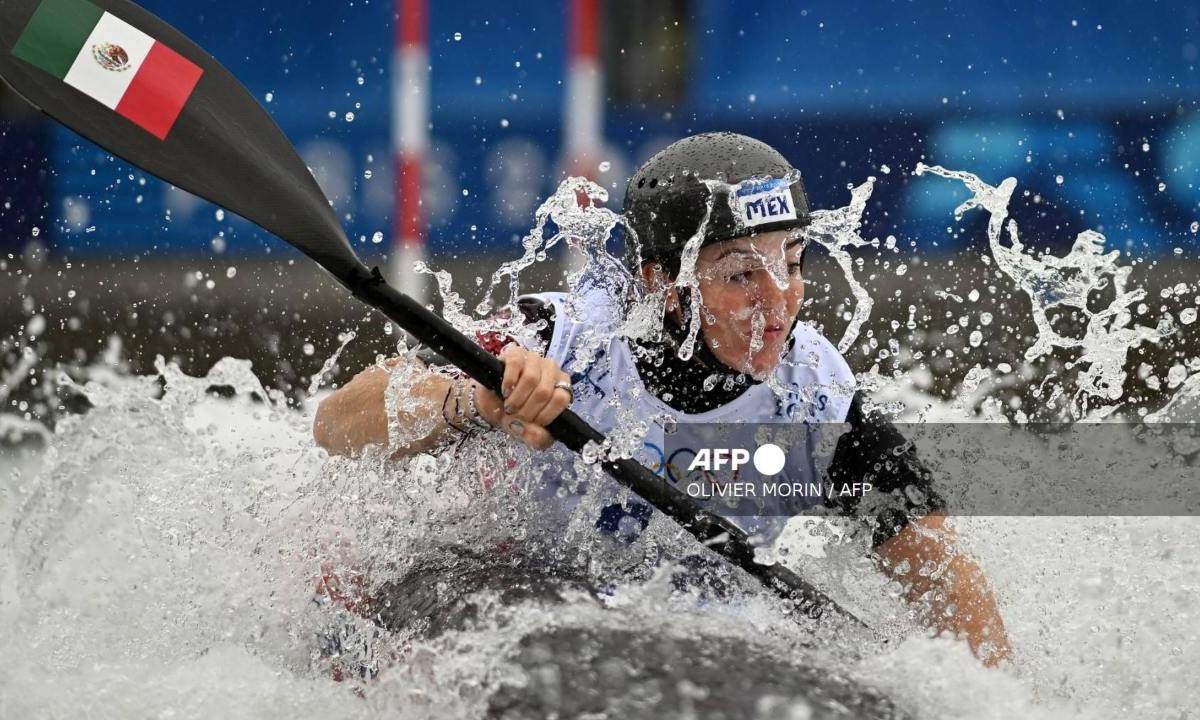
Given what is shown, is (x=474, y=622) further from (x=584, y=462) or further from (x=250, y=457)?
(x=250, y=457)

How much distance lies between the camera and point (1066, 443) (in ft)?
11.7

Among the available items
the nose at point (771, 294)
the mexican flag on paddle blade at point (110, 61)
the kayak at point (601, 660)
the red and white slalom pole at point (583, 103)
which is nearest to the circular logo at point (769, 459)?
the nose at point (771, 294)

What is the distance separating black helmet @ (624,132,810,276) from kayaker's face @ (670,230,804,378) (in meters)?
0.03

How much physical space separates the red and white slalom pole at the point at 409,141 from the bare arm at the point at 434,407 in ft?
12.6

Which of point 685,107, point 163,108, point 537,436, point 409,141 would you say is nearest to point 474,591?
point 537,436

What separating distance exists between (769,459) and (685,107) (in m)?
4.29

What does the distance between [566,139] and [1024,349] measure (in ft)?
7.53

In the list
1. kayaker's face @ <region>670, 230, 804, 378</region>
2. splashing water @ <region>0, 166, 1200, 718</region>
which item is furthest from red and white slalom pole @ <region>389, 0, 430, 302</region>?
kayaker's face @ <region>670, 230, 804, 378</region>

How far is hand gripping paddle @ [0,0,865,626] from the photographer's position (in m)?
2.69

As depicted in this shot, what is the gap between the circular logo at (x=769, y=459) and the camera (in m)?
2.86

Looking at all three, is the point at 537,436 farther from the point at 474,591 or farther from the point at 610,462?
the point at 474,591

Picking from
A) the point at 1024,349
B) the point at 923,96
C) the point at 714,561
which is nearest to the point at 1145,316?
the point at 1024,349

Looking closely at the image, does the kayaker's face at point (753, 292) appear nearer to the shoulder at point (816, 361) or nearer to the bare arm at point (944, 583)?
the shoulder at point (816, 361)

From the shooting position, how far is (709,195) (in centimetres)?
263
